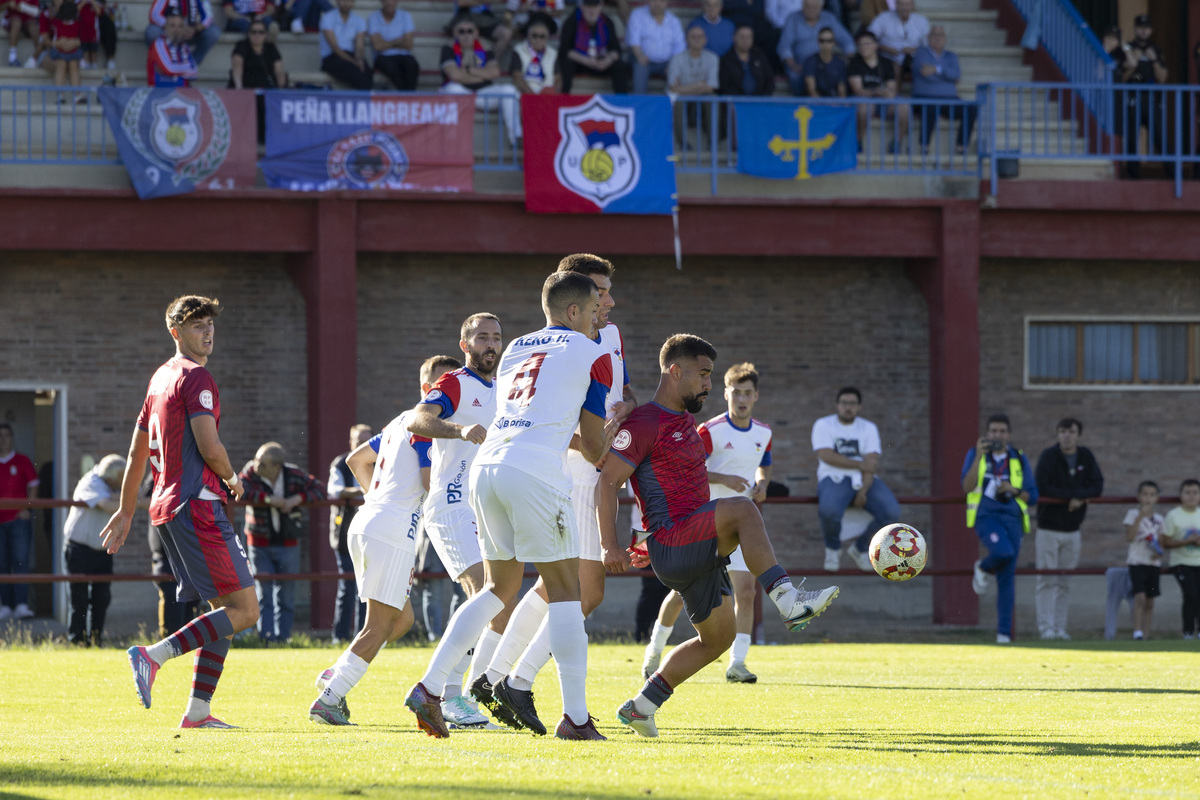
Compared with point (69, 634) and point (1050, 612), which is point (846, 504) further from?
point (69, 634)

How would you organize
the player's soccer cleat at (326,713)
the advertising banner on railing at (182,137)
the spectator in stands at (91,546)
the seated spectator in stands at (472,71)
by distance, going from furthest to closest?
the seated spectator in stands at (472,71)
the advertising banner on railing at (182,137)
the spectator in stands at (91,546)
the player's soccer cleat at (326,713)

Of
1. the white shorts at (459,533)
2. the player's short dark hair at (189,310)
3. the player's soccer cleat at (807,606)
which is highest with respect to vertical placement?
the player's short dark hair at (189,310)

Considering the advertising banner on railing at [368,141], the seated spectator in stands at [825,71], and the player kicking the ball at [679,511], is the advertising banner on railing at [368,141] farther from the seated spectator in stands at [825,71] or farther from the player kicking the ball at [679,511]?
the player kicking the ball at [679,511]

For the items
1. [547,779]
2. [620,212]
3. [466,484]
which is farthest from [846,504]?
[547,779]

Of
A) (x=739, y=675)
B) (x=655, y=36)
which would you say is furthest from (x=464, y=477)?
(x=655, y=36)

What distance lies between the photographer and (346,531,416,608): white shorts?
25.6 feet

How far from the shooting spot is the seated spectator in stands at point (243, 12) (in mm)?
18656

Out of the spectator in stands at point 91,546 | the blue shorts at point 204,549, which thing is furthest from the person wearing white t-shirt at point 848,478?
the blue shorts at point 204,549

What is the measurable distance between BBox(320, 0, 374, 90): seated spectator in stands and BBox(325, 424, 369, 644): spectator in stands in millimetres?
4922

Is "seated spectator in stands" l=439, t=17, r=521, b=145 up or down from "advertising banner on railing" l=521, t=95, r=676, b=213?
up

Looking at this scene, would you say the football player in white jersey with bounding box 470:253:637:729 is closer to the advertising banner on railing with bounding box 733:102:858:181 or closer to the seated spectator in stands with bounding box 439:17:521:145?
the advertising banner on railing with bounding box 733:102:858:181

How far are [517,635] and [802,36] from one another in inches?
539

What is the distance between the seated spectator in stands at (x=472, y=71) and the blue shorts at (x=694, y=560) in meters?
11.7

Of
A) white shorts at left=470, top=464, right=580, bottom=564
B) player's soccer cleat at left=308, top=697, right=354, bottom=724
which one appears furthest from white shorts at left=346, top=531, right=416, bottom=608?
white shorts at left=470, top=464, right=580, bottom=564
